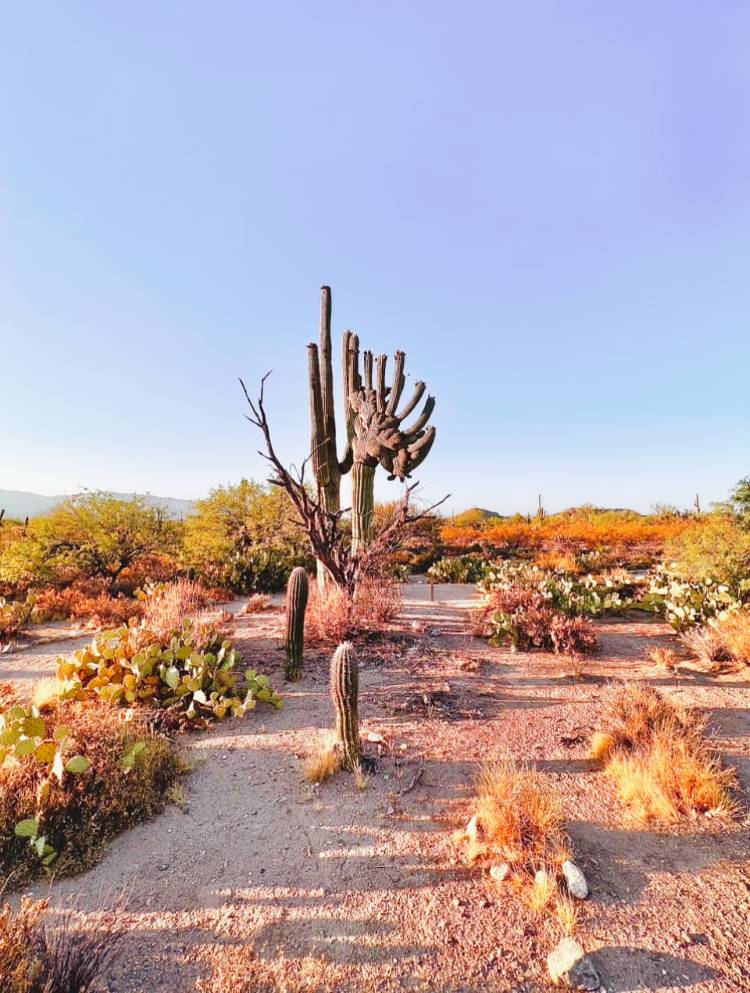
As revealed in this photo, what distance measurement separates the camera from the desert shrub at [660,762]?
3123 mm

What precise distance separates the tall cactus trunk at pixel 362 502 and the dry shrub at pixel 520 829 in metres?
5.59

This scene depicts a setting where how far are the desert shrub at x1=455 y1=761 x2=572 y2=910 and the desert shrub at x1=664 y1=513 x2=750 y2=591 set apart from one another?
6530mm

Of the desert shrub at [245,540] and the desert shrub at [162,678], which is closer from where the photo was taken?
the desert shrub at [162,678]

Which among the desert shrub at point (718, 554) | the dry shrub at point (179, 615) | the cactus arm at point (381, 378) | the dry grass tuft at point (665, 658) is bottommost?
the dry grass tuft at point (665, 658)

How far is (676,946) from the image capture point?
2189 mm

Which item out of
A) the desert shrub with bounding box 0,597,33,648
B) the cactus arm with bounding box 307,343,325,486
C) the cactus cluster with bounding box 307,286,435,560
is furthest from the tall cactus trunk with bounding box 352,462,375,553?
the desert shrub with bounding box 0,597,33,648

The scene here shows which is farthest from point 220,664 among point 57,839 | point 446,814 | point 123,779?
point 446,814

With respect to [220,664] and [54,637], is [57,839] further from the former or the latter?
[54,637]

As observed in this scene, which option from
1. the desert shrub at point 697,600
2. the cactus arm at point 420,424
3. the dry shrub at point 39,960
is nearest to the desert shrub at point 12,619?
the dry shrub at point 39,960

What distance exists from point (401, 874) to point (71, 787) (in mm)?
2266

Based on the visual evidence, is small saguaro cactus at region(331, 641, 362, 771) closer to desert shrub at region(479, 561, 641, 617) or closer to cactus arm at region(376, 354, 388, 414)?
desert shrub at region(479, 561, 641, 617)

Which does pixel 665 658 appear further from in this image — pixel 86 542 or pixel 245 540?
pixel 86 542

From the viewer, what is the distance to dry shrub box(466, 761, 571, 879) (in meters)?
2.64

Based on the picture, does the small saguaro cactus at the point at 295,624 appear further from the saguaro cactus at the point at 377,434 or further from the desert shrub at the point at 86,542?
the desert shrub at the point at 86,542
